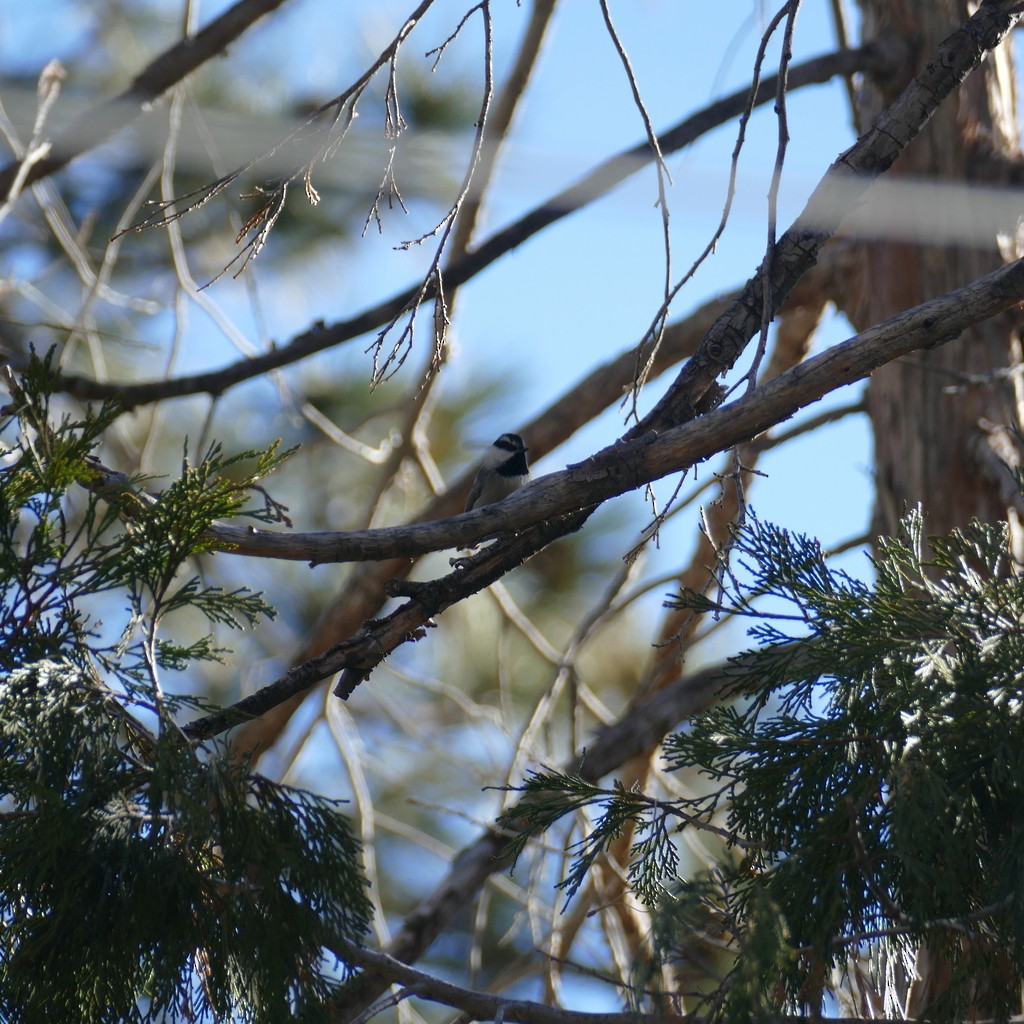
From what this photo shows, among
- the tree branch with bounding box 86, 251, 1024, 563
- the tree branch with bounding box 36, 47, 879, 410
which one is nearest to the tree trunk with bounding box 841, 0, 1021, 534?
the tree branch with bounding box 36, 47, 879, 410

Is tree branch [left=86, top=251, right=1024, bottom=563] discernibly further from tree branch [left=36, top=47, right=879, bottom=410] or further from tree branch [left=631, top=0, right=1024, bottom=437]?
tree branch [left=36, top=47, right=879, bottom=410]

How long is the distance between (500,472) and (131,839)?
282 cm

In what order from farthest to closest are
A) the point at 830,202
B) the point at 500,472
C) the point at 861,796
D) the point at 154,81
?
the point at 500,472
the point at 154,81
the point at 830,202
the point at 861,796

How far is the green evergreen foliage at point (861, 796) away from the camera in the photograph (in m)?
1.16

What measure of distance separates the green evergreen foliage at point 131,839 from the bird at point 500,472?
2461mm

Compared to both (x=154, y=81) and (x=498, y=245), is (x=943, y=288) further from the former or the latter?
(x=154, y=81)

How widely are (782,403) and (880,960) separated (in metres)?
0.76

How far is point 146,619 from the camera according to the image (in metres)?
1.46

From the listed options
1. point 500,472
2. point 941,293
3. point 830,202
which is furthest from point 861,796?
point 500,472

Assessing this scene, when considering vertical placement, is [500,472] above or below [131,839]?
above

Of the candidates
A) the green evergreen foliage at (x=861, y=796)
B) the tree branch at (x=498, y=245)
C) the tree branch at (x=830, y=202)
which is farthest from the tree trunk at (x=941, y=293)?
the green evergreen foliage at (x=861, y=796)

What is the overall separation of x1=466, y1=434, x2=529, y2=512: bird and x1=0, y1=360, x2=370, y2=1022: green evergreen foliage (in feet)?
8.07

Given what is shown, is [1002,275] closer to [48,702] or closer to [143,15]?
[48,702]

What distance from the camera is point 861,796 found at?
4.17ft
